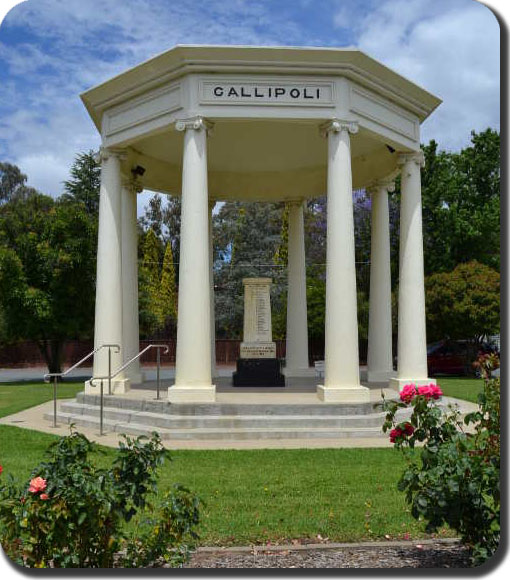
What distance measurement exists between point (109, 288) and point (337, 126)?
761 centimetres

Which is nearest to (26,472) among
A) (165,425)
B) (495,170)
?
(165,425)

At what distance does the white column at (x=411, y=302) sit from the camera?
18.2m

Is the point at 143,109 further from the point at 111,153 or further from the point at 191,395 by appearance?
the point at 191,395

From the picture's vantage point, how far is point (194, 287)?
15.5 m

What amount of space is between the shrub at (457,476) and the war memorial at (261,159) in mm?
8779

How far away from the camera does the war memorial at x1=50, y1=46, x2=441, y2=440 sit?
51.0 feet

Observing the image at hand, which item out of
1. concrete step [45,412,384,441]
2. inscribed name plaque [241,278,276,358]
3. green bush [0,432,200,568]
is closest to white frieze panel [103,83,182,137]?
inscribed name plaque [241,278,276,358]

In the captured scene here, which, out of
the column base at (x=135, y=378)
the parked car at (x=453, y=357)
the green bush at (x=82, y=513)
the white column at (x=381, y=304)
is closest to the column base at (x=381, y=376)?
the white column at (x=381, y=304)

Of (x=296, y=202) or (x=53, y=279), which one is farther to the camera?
(x=53, y=279)

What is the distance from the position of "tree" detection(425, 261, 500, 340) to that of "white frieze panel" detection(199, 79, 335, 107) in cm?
2345

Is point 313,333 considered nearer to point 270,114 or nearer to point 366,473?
point 270,114

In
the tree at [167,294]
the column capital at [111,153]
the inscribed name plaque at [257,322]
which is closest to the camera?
the column capital at [111,153]

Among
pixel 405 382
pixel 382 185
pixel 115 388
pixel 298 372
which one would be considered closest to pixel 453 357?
pixel 298 372

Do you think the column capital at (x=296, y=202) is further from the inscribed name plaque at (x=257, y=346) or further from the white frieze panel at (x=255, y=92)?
the white frieze panel at (x=255, y=92)
